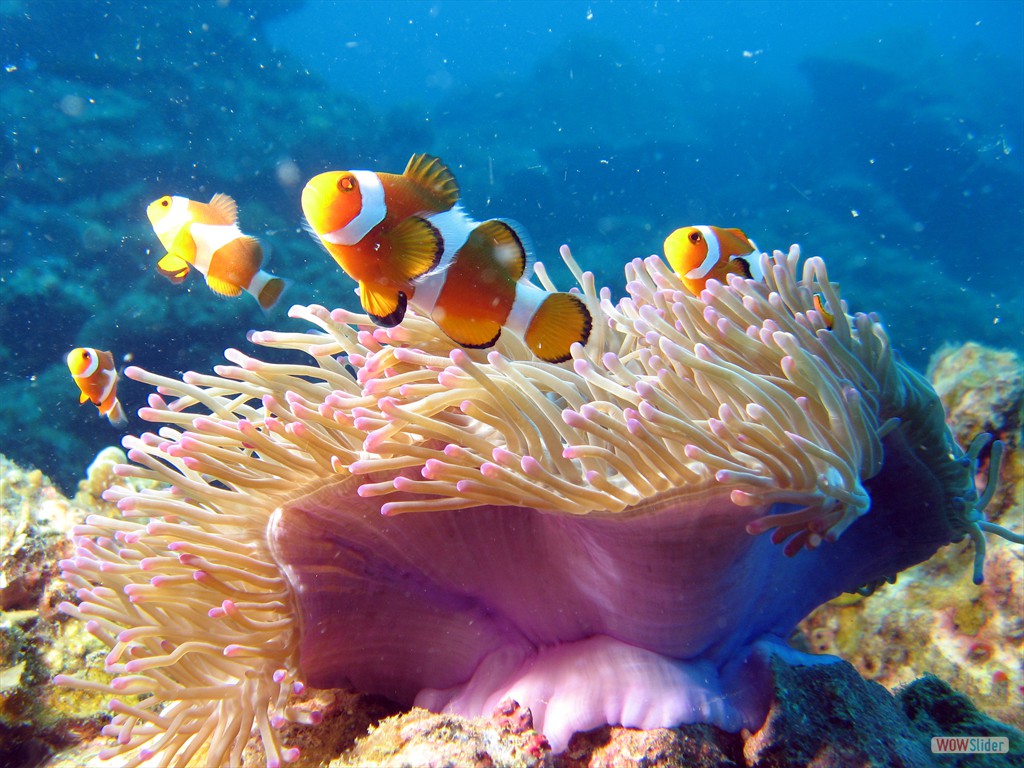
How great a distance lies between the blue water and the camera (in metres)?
7.30

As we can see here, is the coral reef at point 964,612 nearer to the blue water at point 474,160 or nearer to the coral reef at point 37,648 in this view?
the blue water at point 474,160

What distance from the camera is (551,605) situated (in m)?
1.39

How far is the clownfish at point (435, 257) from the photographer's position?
1.10 metres

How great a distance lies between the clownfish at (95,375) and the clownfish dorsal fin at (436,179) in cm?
233

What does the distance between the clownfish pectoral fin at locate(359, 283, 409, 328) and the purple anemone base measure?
36cm

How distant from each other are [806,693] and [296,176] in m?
10.6

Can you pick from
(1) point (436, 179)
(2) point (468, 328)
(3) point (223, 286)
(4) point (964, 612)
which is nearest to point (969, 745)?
(4) point (964, 612)

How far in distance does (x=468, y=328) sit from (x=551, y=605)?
2.22ft

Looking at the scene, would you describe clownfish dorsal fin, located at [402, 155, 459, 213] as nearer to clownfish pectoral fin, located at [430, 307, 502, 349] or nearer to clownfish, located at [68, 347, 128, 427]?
clownfish pectoral fin, located at [430, 307, 502, 349]

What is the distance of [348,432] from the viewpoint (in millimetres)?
1317

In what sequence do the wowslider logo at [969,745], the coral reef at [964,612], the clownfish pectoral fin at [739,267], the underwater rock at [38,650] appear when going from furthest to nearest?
the coral reef at [964,612]
the clownfish pectoral fin at [739,267]
the underwater rock at [38,650]
the wowslider logo at [969,745]

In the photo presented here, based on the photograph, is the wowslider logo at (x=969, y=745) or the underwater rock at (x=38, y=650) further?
the underwater rock at (x=38, y=650)

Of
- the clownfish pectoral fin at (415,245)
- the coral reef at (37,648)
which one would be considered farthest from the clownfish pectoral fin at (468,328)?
the coral reef at (37,648)

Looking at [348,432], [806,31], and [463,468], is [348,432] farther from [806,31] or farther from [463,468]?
[806,31]
